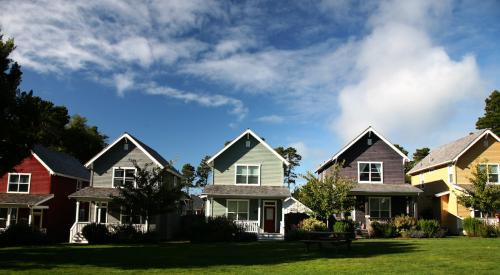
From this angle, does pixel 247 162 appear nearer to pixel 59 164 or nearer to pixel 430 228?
pixel 430 228

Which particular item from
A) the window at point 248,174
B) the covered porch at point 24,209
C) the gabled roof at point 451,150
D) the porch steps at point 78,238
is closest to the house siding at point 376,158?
the gabled roof at point 451,150

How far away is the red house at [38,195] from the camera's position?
38.6 meters

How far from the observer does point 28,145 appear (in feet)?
76.4

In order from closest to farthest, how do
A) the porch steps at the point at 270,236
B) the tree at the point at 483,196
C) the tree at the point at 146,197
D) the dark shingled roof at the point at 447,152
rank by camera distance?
the tree at the point at 146,197 < the tree at the point at 483,196 < the porch steps at the point at 270,236 < the dark shingled roof at the point at 447,152

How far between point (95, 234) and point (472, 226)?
26.8m

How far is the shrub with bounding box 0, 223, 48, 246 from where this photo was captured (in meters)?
32.1

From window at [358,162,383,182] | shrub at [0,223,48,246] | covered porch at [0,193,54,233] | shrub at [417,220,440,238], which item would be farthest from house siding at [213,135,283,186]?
covered porch at [0,193,54,233]

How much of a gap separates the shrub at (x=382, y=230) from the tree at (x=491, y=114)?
34.7m

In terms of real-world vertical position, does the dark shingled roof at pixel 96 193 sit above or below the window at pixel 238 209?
above

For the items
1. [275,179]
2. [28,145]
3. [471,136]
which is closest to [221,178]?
[275,179]

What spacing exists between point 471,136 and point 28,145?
34.5m

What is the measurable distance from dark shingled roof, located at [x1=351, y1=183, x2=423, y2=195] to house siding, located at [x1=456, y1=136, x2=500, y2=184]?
4562mm

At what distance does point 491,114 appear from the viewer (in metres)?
63.1

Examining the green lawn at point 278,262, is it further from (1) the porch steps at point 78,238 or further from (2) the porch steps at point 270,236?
(1) the porch steps at point 78,238
